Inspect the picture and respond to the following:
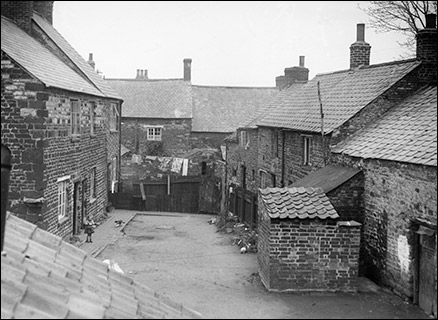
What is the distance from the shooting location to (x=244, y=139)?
27.9 metres

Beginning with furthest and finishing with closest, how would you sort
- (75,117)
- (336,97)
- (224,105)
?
(224,105) → (336,97) → (75,117)

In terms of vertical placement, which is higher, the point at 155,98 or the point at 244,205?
the point at 155,98

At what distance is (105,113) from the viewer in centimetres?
2389

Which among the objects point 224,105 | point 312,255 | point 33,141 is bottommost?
point 312,255

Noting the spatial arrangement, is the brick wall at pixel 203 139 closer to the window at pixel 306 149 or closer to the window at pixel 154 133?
the window at pixel 154 133

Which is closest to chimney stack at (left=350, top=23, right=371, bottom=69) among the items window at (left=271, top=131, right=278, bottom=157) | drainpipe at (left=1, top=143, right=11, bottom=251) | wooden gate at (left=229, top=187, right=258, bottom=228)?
window at (left=271, top=131, right=278, bottom=157)

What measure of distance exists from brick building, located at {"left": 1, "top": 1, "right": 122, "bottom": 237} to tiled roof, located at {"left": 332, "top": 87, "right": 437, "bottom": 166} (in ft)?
29.4

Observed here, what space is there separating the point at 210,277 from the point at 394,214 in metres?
5.34

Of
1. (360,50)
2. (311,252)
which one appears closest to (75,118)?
(311,252)

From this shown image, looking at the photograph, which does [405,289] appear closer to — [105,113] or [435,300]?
[435,300]

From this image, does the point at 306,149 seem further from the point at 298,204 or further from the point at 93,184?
the point at 93,184

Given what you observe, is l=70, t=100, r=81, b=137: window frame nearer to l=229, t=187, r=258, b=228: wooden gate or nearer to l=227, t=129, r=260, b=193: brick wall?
l=229, t=187, r=258, b=228: wooden gate

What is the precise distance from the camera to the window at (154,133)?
41.5 meters

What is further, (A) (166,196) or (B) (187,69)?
(B) (187,69)
